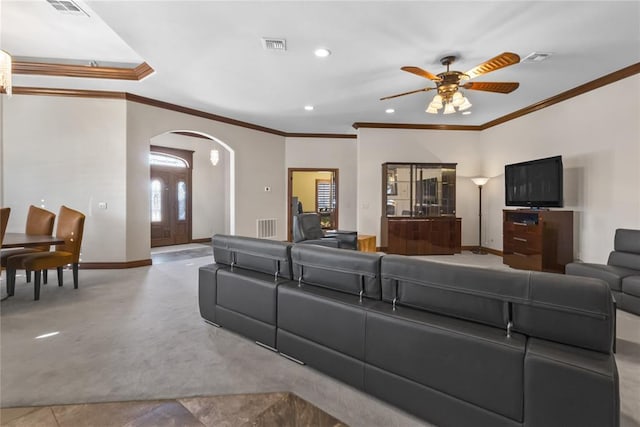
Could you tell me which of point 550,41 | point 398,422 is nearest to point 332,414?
point 398,422

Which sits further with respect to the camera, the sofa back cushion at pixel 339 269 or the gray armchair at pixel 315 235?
the gray armchair at pixel 315 235

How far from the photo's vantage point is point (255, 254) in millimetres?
2598

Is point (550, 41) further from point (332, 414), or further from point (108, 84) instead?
point (108, 84)

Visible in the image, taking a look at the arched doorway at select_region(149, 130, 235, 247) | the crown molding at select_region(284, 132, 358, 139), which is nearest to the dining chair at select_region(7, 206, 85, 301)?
the arched doorway at select_region(149, 130, 235, 247)

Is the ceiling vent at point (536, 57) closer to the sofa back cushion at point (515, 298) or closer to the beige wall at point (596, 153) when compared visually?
the beige wall at point (596, 153)

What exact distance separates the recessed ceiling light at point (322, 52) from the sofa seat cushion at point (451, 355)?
3.13 meters

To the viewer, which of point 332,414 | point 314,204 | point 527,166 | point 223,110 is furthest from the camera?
point 314,204

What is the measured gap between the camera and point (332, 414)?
1715 mm

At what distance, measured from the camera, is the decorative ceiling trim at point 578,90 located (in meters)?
4.20

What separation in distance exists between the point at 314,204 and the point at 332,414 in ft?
33.9

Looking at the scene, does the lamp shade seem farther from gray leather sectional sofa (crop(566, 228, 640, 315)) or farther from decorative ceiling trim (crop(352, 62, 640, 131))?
gray leather sectional sofa (crop(566, 228, 640, 315))

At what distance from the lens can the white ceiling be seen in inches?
117

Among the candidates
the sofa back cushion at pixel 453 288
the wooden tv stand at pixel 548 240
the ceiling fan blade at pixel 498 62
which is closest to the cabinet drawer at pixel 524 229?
the wooden tv stand at pixel 548 240

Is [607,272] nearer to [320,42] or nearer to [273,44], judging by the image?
[320,42]
